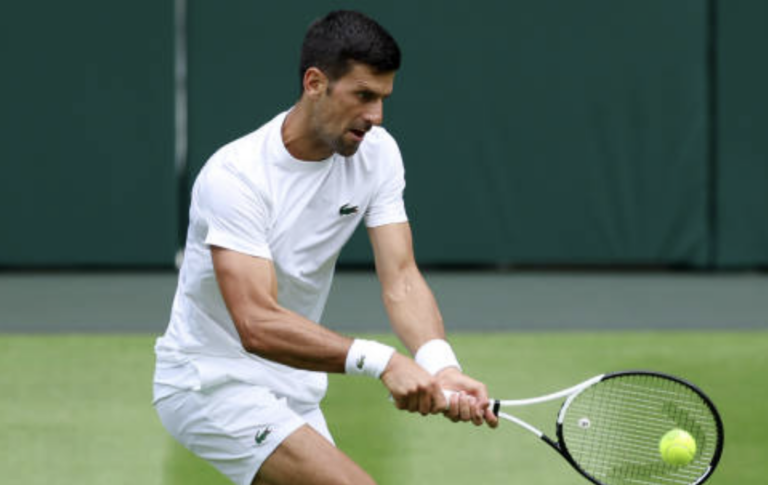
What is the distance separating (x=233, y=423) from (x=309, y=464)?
242 mm

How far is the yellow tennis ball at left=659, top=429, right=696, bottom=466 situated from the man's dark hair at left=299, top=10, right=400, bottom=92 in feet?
4.47

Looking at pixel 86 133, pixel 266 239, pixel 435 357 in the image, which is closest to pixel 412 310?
pixel 435 357

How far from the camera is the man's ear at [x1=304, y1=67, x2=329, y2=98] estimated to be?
332cm

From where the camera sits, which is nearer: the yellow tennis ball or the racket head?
the racket head

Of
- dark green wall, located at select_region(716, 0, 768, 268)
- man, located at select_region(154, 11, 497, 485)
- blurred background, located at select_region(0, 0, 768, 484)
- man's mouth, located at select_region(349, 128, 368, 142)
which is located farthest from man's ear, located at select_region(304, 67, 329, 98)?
dark green wall, located at select_region(716, 0, 768, 268)

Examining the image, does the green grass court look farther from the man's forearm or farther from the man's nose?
the man's nose

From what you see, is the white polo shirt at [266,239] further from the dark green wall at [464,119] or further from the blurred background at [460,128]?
the dark green wall at [464,119]

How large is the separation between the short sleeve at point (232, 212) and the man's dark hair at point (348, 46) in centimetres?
35

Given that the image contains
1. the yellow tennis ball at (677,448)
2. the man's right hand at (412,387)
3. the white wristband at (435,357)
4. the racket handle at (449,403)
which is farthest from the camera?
the yellow tennis ball at (677,448)

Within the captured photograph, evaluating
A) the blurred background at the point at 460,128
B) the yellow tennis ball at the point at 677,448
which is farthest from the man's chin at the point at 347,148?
the blurred background at the point at 460,128

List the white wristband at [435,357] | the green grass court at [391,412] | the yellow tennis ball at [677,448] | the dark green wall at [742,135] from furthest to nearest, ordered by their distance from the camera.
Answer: the dark green wall at [742,135] → the green grass court at [391,412] → the yellow tennis ball at [677,448] → the white wristband at [435,357]

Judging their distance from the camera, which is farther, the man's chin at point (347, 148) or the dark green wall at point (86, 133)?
the dark green wall at point (86, 133)

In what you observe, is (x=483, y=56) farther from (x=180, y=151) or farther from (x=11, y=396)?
(x=11, y=396)

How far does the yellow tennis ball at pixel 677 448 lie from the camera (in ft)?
12.4
